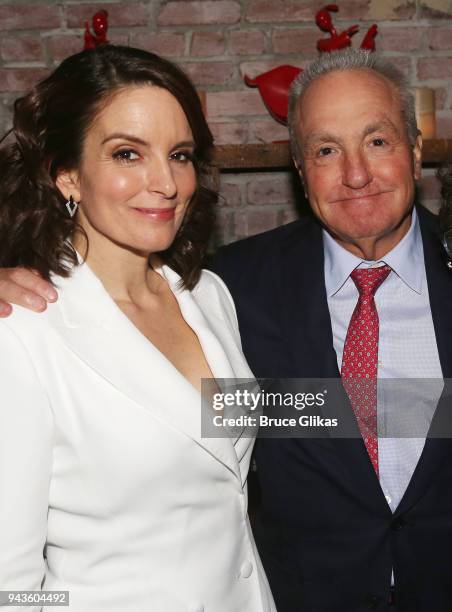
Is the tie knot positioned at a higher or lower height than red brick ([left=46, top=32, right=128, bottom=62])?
lower

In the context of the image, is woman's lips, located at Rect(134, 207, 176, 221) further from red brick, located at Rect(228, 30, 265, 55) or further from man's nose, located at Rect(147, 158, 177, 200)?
red brick, located at Rect(228, 30, 265, 55)

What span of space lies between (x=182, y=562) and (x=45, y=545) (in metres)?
0.27

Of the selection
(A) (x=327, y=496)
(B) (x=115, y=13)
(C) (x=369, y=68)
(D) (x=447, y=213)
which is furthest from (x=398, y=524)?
(B) (x=115, y=13)

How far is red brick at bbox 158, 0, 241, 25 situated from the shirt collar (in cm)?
124

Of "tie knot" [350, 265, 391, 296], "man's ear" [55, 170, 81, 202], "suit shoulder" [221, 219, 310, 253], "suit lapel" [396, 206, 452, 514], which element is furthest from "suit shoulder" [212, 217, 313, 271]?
"man's ear" [55, 170, 81, 202]

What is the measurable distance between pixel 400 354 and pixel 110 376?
77cm

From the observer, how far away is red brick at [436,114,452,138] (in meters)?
2.62

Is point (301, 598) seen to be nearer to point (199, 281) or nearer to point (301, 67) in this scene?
point (199, 281)

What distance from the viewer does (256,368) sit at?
165 centimetres

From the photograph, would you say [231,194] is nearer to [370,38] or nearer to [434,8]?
[370,38]

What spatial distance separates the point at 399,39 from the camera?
255 cm

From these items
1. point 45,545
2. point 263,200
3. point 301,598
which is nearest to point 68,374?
point 45,545

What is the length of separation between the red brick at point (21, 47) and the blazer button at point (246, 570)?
2.09m

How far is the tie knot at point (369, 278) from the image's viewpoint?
167cm
